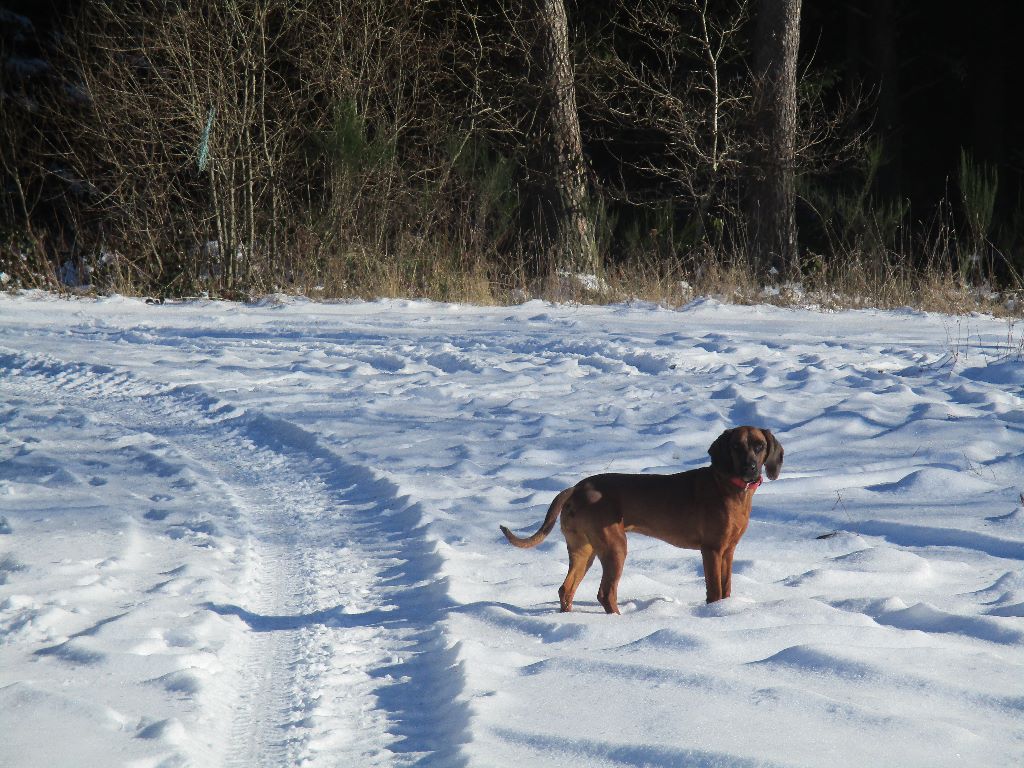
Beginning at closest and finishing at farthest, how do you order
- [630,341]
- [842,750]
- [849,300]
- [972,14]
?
[842,750], [630,341], [849,300], [972,14]

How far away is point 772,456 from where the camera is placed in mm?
3355

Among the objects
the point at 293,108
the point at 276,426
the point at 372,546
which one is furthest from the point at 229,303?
the point at 372,546

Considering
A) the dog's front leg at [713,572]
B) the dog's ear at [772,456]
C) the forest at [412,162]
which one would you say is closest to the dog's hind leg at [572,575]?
the dog's front leg at [713,572]

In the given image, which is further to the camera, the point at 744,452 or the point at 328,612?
the point at 328,612

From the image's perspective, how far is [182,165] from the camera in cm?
1382

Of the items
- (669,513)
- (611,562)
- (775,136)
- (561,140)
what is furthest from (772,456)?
(561,140)

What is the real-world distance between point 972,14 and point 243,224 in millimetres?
17688

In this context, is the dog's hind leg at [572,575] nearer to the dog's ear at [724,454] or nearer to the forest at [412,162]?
the dog's ear at [724,454]

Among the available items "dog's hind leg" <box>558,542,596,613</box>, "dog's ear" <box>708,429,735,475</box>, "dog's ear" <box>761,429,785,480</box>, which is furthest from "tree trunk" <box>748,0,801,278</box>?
"dog's hind leg" <box>558,542,596,613</box>

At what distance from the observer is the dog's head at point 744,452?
3.21 metres

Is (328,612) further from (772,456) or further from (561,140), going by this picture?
(561,140)

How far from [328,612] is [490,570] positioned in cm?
69

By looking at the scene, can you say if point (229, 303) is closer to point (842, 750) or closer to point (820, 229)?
point (820, 229)

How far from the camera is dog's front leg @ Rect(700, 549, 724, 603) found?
10.9 feet
